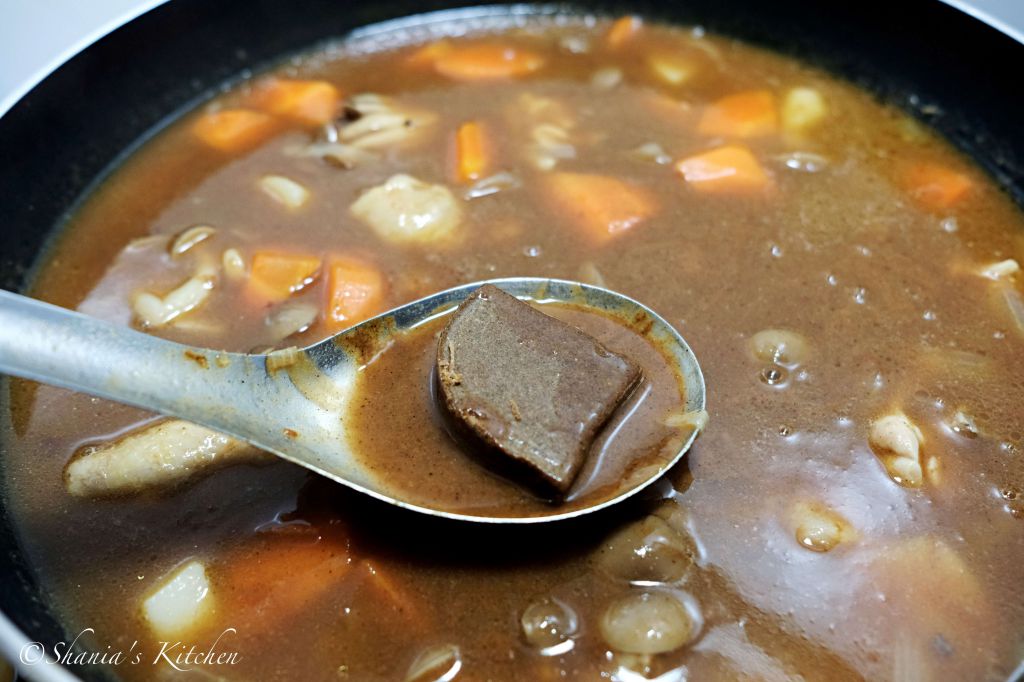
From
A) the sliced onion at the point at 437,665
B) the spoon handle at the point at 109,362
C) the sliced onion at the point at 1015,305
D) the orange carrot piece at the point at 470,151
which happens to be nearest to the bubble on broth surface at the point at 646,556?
the sliced onion at the point at 437,665

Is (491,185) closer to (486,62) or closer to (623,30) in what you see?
(486,62)

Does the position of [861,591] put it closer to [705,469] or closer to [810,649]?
[810,649]

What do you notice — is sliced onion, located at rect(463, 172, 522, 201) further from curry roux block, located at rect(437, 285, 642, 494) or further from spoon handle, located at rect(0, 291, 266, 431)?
spoon handle, located at rect(0, 291, 266, 431)

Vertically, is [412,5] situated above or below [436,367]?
above

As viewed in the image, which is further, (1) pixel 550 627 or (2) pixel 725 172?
(2) pixel 725 172

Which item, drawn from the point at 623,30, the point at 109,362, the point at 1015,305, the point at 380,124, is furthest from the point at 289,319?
the point at 1015,305

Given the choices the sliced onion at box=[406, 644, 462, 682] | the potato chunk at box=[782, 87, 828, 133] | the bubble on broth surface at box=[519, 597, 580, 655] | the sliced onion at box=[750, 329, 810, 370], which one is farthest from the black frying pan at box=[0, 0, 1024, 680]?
the bubble on broth surface at box=[519, 597, 580, 655]

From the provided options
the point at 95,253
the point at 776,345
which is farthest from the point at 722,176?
the point at 95,253
